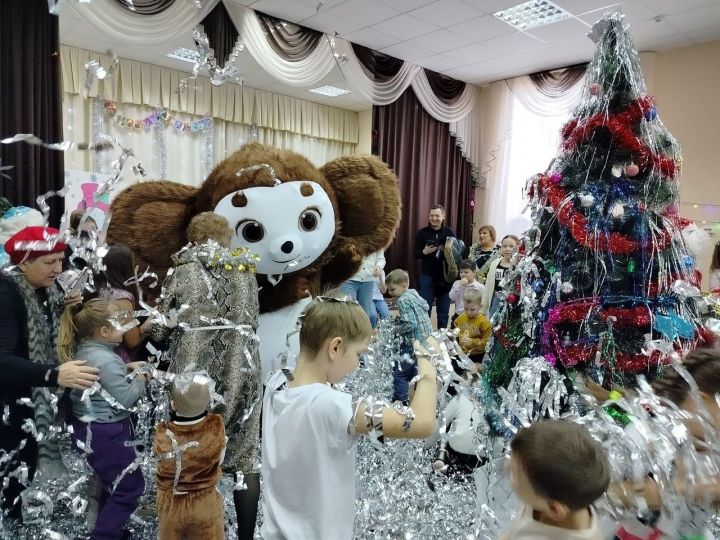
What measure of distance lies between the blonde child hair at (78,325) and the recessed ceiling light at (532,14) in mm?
4077

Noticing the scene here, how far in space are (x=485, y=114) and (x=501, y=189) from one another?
97 cm

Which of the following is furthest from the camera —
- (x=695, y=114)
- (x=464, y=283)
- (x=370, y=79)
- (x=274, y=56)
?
(x=370, y=79)

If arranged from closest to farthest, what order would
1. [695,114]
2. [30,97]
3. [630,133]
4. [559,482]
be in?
[559,482] → [630,133] → [30,97] → [695,114]

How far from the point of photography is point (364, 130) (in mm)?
7375

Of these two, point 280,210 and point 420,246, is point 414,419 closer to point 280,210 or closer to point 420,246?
point 280,210

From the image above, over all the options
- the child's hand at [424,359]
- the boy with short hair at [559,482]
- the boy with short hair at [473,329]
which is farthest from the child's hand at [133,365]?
the boy with short hair at [473,329]

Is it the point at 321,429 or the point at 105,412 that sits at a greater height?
the point at 321,429

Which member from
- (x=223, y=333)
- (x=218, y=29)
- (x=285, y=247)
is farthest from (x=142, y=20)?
(x=223, y=333)

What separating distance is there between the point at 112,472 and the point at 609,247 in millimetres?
1822

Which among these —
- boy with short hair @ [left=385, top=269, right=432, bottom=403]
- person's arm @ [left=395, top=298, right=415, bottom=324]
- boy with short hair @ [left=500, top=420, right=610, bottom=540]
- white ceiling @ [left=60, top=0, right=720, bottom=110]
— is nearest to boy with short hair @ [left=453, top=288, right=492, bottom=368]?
boy with short hair @ [left=385, top=269, right=432, bottom=403]

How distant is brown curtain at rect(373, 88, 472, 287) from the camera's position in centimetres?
636

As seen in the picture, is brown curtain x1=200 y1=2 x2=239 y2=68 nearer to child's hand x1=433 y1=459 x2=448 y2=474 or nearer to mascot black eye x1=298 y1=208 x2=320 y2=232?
mascot black eye x1=298 y1=208 x2=320 y2=232

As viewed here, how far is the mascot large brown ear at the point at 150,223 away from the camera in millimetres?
2250

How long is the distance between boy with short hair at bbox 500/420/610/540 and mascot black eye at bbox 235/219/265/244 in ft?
4.98
